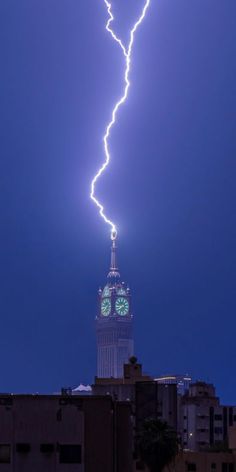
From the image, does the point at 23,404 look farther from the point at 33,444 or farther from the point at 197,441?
the point at 197,441

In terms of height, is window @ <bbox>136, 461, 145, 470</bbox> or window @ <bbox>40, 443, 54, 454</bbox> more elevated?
window @ <bbox>136, 461, 145, 470</bbox>

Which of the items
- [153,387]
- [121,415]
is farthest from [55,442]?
[153,387]

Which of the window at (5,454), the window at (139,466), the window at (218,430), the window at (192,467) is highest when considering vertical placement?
the window at (218,430)

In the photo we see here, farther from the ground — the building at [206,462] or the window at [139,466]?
the building at [206,462]

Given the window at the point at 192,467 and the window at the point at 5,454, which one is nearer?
the window at the point at 5,454

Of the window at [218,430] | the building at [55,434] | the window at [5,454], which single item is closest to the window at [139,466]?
the building at [55,434]

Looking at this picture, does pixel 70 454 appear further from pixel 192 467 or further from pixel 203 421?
pixel 203 421

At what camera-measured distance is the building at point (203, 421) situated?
10575 cm

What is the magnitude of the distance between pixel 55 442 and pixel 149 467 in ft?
85.2

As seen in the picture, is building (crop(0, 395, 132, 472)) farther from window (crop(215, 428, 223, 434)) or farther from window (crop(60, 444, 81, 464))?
window (crop(215, 428, 223, 434))

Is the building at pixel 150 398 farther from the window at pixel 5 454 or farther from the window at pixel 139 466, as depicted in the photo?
the window at pixel 5 454

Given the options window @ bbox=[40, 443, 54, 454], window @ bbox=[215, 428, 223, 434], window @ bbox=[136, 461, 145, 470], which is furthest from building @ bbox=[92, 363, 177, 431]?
window @ bbox=[40, 443, 54, 454]

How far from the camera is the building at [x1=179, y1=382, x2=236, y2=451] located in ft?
347

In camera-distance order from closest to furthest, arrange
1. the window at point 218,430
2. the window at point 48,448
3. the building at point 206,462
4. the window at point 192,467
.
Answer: the window at point 48,448 < the building at point 206,462 < the window at point 192,467 < the window at point 218,430
